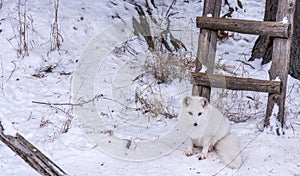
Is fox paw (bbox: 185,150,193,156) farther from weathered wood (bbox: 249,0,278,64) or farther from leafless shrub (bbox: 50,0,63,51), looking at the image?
leafless shrub (bbox: 50,0,63,51)

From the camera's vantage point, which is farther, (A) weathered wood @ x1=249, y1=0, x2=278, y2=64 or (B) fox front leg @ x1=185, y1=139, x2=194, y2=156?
(A) weathered wood @ x1=249, y1=0, x2=278, y2=64

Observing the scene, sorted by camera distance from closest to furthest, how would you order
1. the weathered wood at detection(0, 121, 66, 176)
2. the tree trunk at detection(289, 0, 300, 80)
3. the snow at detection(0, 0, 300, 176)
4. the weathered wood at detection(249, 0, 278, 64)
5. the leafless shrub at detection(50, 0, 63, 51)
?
1. the weathered wood at detection(0, 121, 66, 176)
2. the snow at detection(0, 0, 300, 176)
3. the tree trunk at detection(289, 0, 300, 80)
4. the weathered wood at detection(249, 0, 278, 64)
5. the leafless shrub at detection(50, 0, 63, 51)

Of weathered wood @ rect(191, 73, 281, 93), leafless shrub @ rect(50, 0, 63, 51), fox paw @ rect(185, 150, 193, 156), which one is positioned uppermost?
leafless shrub @ rect(50, 0, 63, 51)

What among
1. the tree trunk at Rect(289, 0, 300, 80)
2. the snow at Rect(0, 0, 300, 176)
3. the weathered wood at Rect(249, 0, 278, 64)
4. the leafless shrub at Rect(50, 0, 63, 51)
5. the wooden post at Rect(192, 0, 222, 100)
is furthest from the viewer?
the leafless shrub at Rect(50, 0, 63, 51)

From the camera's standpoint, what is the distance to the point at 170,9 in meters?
7.30

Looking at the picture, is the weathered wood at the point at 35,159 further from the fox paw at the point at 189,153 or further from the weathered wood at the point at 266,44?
the weathered wood at the point at 266,44

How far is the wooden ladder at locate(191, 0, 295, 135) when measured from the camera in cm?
404

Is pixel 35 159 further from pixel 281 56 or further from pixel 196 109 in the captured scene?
pixel 281 56

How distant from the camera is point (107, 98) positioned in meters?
5.19

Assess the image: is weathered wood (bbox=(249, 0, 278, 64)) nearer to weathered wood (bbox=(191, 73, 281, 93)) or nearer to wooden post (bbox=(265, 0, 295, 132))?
wooden post (bbox=(265, 0, 295, 132))

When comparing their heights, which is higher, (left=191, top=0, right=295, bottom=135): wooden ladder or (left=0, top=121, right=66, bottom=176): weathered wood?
(left=191, top=0, right=295, bottom=135): wooden ladder

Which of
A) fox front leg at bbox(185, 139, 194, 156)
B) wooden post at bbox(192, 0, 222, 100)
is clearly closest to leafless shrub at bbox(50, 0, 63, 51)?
wooden post at bbox(192, 0, 222, 100)

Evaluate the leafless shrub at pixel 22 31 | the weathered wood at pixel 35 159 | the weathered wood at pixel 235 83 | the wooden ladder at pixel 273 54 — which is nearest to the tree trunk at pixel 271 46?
the wooden ladder at pixel 273 54

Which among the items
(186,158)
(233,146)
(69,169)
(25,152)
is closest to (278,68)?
(233,146)
